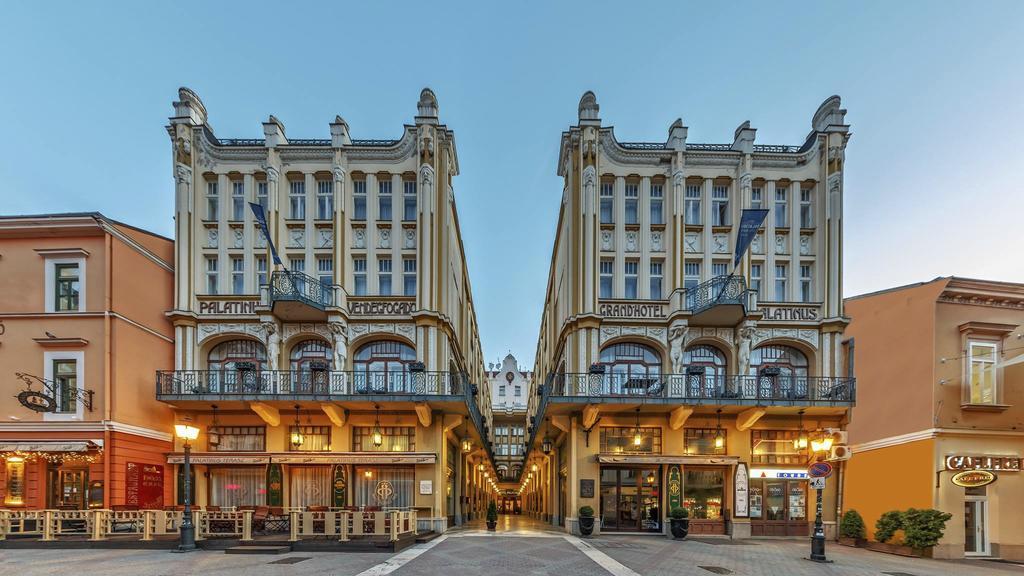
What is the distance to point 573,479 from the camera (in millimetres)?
20266

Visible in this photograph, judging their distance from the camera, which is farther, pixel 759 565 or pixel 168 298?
pixel 168 298

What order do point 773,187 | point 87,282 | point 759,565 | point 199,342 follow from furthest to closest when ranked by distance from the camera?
point 773,187, point 199,342, point 87,282, point 759,565

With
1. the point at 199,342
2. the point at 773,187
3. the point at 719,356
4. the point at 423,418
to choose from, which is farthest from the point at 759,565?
the point at 199,342

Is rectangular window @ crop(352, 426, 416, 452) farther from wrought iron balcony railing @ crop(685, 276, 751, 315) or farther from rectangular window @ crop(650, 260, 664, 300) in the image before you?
wrought iron balcony railing @ crop(685, 276, 751, 315)

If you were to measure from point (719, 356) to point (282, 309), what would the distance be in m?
17.3

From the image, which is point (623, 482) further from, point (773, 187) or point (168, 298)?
point (168, 298)

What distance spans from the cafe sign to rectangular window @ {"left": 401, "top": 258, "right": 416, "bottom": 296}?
63.2 feet

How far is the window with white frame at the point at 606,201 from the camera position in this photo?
22250mm

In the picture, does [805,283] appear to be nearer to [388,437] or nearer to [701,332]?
[701,332]

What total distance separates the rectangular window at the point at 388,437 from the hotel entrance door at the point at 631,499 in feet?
24.9

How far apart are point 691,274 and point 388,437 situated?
Result: 13.8 m

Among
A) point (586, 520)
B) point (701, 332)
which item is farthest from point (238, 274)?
point (701, 332)

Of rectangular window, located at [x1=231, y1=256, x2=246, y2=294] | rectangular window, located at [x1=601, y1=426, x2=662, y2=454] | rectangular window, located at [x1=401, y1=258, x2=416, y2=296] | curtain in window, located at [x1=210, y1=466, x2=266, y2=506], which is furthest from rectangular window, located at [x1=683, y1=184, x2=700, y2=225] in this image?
curtain in window, located at [x1=210, y1=466, x2=266, y2=506]

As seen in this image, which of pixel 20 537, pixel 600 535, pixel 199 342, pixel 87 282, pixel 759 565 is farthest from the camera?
pixel 199 342
